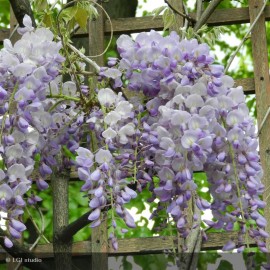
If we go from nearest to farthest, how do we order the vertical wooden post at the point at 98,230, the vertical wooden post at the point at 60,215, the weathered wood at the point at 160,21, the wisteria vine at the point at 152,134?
the wisteria vine at the point at 152,134, the vertical wooden post at the point at 60,215, the vertical wooden post at the point at 98,230, the weathered wood at the point at 160,21

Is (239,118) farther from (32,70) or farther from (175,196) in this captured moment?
(32,70)

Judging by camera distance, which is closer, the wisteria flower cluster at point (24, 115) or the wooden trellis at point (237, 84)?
the wisteria flower cluster at point (24, 115)

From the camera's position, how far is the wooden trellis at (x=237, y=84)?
7.11 ft

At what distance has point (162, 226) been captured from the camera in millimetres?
1318

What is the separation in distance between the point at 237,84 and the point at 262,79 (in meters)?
0.07

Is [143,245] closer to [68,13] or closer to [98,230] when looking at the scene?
[98,230]

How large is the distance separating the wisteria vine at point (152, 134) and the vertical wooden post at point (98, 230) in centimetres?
60

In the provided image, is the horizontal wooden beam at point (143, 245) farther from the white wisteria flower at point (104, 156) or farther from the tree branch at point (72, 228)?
the white wisteria flower at point (104, 156)

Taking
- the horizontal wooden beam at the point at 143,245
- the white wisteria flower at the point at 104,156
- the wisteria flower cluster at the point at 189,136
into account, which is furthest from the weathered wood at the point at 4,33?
the white wisteria flower at the point at 104,156

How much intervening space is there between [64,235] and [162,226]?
29 centimetres

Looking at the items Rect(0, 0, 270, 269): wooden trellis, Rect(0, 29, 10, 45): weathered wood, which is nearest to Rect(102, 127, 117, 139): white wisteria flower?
Rect(0, 0, 270, 269): wooden trellis

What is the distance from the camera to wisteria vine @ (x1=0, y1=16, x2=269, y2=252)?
1.19 meters

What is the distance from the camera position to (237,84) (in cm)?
228

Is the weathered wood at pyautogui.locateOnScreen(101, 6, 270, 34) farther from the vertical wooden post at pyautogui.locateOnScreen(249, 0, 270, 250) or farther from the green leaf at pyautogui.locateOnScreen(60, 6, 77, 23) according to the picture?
the green leaf at pyautogui.locateOnScreen(60, 6, 77, 23)
